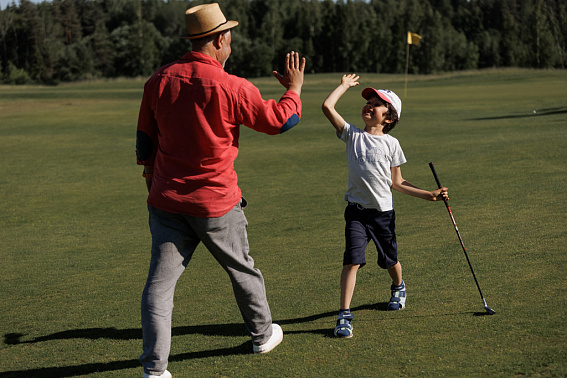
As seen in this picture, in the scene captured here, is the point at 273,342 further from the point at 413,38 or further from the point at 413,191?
the point at 413,38

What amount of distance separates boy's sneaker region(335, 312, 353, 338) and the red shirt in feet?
3.92

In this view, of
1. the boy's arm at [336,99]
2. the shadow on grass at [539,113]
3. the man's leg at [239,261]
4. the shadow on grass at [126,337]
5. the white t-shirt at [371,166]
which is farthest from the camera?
the shadow on grass at [539,113]

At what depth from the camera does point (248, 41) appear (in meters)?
122

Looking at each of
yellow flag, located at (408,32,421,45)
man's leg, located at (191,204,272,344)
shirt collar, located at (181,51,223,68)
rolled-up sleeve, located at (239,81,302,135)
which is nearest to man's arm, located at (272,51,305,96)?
rolled-up sleeve, located at (239,81,302,135)

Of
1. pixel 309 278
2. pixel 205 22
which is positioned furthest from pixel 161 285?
pixel 309 278

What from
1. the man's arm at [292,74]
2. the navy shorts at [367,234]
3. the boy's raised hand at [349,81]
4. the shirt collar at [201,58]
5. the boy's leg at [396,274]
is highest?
the shirt collar at [201,58]

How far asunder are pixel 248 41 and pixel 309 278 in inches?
4664

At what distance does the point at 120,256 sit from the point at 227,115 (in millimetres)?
4903

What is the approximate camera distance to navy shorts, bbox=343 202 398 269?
5.11m

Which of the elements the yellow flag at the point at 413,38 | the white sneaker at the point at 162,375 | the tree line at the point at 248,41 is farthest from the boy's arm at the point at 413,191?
the tree line at the point at 248,41

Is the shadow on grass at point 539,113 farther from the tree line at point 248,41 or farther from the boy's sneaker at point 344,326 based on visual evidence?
the tree line at point 248,41

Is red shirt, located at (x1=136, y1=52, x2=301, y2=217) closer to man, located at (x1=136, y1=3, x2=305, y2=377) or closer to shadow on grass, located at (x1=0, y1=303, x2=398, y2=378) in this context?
man, located at (x1=136, y1=3, x2=305, y2=377)

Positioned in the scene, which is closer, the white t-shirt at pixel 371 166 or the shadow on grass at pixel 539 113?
the white t-shirt at pixel 371 166

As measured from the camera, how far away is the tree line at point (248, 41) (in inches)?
4611
